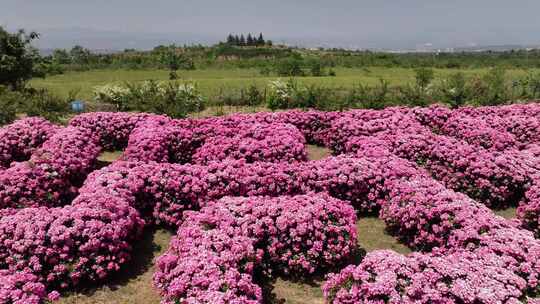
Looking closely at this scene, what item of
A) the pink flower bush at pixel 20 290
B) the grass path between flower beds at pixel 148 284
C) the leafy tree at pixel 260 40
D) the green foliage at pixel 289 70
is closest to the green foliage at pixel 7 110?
the grass path between flower beds at pixel 148 284

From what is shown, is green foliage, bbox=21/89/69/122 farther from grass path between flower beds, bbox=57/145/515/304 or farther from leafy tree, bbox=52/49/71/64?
leafy tree, bbox=52/49/71/64

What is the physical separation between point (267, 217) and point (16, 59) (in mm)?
22878

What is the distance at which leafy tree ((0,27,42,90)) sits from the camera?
2312 centimetres

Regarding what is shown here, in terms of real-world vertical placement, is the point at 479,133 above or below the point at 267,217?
above

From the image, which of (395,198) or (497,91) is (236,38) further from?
(395,198)

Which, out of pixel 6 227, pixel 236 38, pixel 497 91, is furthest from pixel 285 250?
pixel 236 38

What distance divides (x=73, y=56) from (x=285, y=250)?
66.7 m

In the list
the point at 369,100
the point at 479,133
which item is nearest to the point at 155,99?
the point at 369,100

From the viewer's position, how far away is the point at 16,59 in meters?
23.6

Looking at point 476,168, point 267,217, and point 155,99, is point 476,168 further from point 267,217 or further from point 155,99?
point 155,99

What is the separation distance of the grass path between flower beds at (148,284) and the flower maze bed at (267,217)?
1.2 inches

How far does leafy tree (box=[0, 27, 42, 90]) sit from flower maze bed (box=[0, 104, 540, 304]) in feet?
46.7

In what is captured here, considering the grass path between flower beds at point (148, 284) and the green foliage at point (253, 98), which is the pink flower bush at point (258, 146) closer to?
the grass path between flower beds at point (148, 284)

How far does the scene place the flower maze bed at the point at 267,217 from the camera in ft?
18.9
